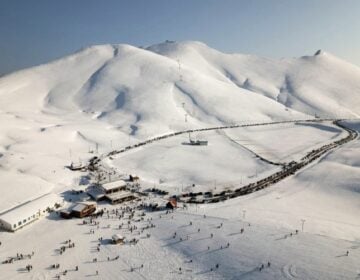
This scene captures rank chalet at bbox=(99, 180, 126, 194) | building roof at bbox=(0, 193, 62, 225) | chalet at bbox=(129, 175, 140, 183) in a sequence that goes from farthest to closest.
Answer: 1. chalet at bbox=(129, 175, 140, 183)
2. chalet at bbox=(99, 180, 126, 194)
3. building roof at bbox=(0, 193, 62, 225)

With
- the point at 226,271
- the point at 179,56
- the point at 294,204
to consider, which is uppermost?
the point at 179,56

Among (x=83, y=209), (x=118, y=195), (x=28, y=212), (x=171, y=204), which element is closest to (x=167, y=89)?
(x=118, y=195)

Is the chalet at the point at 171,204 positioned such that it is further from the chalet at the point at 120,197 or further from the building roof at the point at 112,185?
the building roof at the point at 112,185

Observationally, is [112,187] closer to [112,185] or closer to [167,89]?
[112,185]

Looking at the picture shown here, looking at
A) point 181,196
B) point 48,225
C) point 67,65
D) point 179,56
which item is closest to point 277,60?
point 179,56

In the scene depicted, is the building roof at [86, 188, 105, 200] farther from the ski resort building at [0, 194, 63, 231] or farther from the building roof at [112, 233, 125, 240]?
the building roof at [112, 233, 125, 240]

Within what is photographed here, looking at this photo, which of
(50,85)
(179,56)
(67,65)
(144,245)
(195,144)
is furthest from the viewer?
(179,56)

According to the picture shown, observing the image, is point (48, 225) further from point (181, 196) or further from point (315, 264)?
point (315, 264)

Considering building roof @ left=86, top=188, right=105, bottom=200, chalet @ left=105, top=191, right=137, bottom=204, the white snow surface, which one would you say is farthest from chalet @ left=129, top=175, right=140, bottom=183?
building roof @ left=86, top=188, right=105, bottom=200

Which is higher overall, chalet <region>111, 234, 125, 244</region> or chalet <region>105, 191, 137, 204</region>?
chalet <region>105, 191, 137, 204</region>
